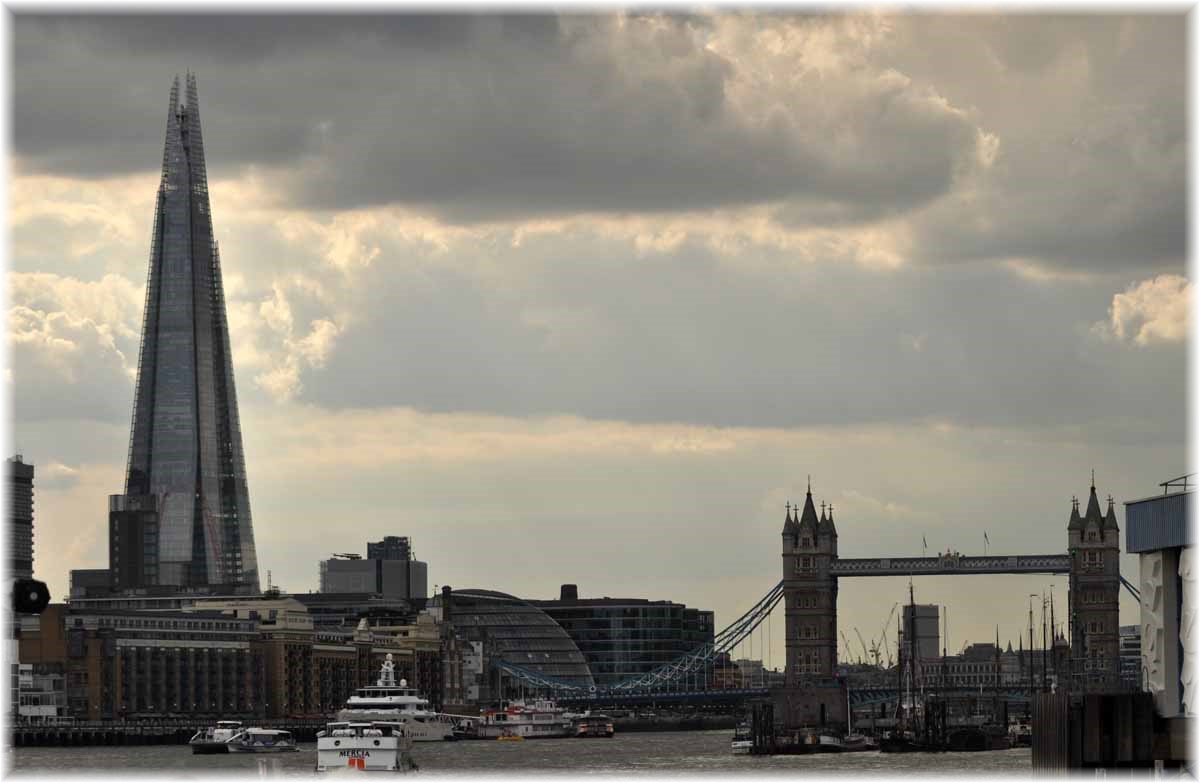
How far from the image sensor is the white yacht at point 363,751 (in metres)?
118

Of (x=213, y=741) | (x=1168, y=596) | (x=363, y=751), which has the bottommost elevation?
(x=213, y=741)

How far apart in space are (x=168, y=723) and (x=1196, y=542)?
135768 mm

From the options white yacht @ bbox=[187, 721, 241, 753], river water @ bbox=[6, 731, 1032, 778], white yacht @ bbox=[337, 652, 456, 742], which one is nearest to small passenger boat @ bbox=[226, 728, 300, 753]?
white yacht @ bbox=[187, 721, 241, 753]

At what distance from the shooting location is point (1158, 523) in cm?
5984

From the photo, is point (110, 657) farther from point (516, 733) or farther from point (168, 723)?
point (516, 733)

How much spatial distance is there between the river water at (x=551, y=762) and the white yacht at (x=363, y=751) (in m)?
1.40

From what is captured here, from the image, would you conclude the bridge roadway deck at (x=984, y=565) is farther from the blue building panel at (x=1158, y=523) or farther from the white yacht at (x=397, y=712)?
the blue building panel at (x=1158, y=523)

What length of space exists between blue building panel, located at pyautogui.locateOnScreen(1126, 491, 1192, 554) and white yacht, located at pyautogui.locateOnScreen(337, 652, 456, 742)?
3495 inches

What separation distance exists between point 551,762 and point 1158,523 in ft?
262

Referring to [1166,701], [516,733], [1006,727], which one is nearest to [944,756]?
[1006,727]

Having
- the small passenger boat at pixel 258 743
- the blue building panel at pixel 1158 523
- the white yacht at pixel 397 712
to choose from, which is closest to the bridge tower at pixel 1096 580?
the white yacht at pixel 397 712

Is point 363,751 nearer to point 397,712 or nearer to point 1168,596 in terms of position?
point 397,712

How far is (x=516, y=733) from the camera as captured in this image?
188 m

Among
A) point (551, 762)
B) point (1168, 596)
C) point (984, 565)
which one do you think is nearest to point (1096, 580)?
point (984, 565)
